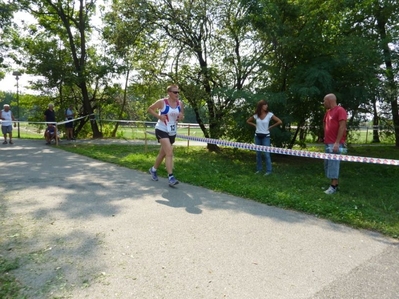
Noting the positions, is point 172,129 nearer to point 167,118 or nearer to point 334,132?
point 167,118

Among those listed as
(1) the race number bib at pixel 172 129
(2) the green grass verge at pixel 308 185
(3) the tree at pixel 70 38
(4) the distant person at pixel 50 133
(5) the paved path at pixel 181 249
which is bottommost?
(5) the paved path at pixel 181 249

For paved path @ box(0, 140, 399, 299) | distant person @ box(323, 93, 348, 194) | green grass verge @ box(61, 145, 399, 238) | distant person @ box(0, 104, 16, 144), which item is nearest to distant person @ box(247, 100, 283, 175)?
green grass verge @ box(61, 145, 399, 238)

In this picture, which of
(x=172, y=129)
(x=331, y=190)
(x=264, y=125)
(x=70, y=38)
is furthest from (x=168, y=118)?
(x=70, y=38)

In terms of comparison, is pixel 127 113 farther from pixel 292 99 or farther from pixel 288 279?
pixel 288 279

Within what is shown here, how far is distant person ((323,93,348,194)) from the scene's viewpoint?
5656mm

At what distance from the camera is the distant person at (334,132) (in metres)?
5.66

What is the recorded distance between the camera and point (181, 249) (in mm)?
3326

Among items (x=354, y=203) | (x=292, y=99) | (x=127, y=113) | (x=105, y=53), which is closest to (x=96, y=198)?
(x=354, y=203)

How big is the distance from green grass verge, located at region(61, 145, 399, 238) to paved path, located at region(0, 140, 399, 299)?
35cm

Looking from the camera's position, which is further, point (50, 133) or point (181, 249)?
point (50, 133)

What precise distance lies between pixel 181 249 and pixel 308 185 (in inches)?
159

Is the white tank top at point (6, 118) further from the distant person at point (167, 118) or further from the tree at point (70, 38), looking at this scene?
the distant person at point (167, 118)

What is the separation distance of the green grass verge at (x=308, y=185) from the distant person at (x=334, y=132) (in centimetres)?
39

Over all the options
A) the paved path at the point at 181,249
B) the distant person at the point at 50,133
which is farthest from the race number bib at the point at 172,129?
the distant person at the point at 50,133
